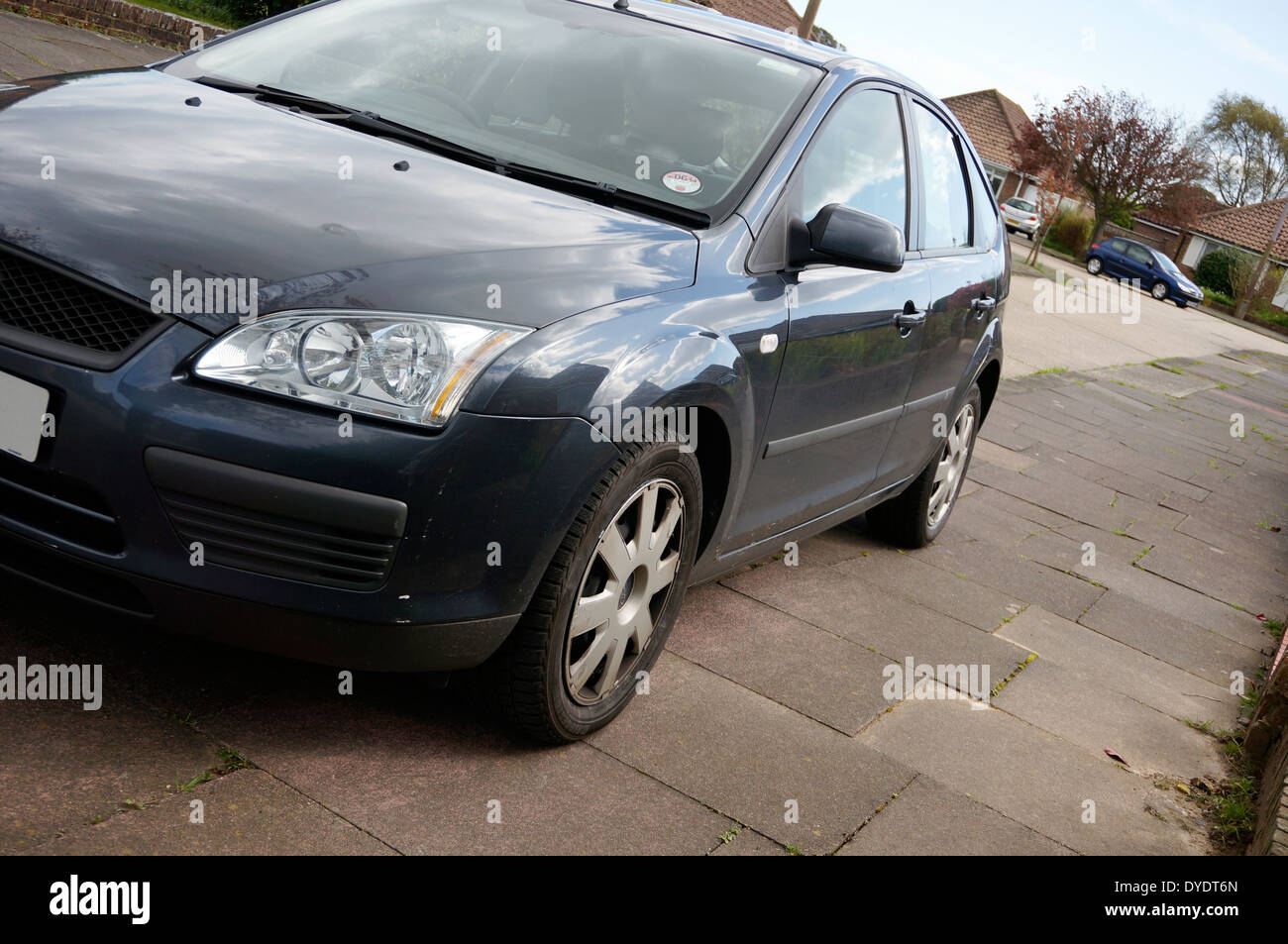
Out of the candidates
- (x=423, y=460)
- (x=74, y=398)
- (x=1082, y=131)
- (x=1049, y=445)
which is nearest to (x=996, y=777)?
(x=423, y=460)

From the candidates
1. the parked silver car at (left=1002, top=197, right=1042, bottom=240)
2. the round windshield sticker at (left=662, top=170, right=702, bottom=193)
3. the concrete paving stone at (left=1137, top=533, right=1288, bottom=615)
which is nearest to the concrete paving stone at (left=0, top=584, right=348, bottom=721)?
the round windshield sticker at (left=662, top=170, right=702, bottom=193)

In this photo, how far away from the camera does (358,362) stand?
245 cm

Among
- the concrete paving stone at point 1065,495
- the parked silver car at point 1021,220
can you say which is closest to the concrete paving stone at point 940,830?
the concrete paving stone at point 1065,495

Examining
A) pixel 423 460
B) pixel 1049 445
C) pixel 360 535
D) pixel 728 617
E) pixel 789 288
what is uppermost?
pixel 789 288

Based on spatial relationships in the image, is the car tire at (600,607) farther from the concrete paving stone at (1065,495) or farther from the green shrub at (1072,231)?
the green shrub at (1072,231)

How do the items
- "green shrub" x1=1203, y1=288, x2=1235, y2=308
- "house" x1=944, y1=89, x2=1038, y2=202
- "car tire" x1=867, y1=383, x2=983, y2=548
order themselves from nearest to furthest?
1. "car tire" x1=867, y1=383, x2=983, y2=548
2. "green shrub" x1=1203, y1=288, x2=1235, y2=308
3. "house" x1=944, y1=89, x2=1038, y2=202

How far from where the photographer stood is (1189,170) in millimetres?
52781

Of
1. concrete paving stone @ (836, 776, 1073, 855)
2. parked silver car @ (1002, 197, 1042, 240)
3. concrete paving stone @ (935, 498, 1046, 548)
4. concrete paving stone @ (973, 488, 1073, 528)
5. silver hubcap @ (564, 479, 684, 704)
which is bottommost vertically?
parked silver car @ (1002, 197, 1042, 240)

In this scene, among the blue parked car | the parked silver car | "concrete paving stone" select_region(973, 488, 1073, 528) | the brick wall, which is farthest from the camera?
the parked silver car

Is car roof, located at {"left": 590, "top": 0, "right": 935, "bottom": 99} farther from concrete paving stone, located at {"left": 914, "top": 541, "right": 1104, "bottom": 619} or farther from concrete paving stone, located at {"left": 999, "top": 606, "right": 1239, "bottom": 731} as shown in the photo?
concrete paving stone, located at {"left": 914, "top": 541, "right": 1104, "bottom": 619}

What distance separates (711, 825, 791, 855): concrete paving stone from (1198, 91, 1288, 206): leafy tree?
7434 centimetres

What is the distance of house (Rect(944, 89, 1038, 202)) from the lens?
63.2 m

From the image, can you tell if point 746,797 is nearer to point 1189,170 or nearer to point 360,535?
point 360,535

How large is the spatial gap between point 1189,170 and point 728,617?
2157 inches
